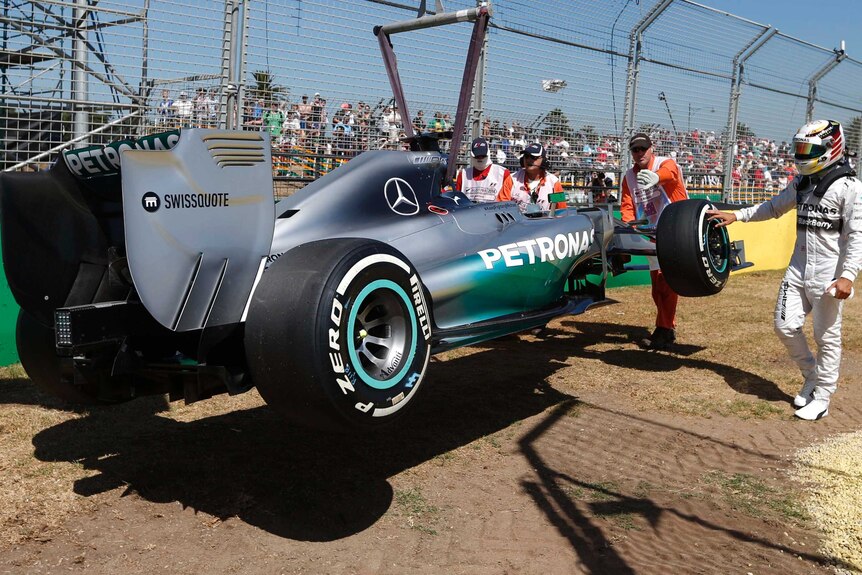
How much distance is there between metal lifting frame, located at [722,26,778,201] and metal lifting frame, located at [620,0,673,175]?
2.69 metres

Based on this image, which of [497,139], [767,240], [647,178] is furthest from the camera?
[767,240]

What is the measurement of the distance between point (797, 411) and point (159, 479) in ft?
14.3

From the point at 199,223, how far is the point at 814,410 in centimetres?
456

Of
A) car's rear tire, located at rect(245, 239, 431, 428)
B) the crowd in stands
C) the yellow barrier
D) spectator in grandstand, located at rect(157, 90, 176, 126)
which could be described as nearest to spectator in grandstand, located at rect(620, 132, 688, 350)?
the crowd in stands

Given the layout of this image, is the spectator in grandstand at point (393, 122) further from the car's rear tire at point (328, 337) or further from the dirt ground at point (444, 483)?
the car's rear tire at point (328, 337)

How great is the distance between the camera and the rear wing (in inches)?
130

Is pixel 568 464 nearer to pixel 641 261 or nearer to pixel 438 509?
pixel 438 509

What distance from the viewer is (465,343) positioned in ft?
15.0

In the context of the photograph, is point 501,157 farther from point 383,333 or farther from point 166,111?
point 383,333

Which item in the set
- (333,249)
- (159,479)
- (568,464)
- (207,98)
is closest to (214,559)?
(159,479)

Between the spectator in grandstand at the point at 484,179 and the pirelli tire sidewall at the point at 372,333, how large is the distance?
4680mm

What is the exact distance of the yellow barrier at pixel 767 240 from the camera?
44.0 ft

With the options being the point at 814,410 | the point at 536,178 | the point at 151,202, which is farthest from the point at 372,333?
the point at 536,178

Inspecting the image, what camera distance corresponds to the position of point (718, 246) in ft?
20.5
